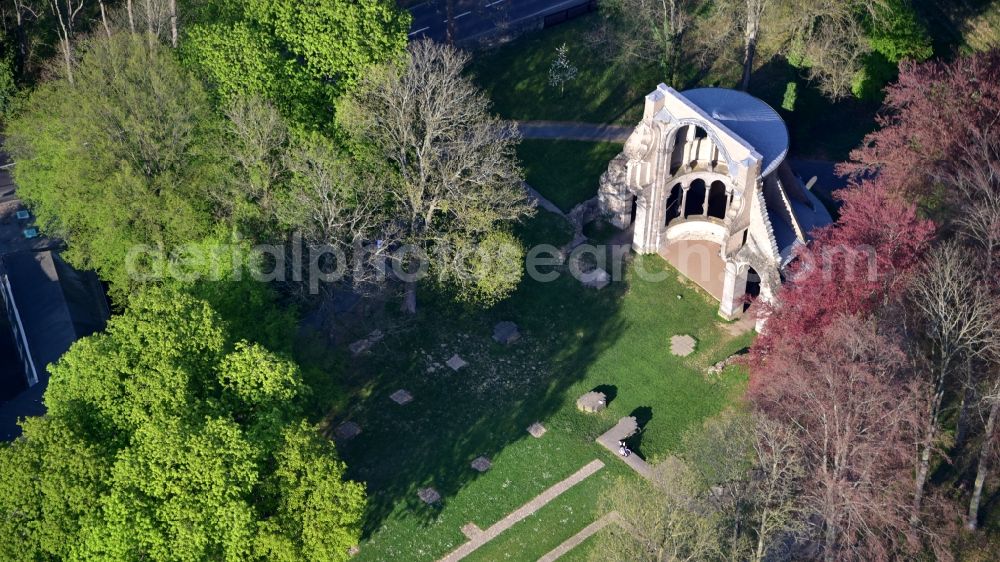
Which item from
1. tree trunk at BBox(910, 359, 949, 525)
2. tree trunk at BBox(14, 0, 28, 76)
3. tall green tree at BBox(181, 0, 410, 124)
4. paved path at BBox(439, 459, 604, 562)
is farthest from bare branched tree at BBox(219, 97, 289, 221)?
tree trunk at BBox(910, 359, 949, 525)

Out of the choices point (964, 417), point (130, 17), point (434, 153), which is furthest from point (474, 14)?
point (964, 417)

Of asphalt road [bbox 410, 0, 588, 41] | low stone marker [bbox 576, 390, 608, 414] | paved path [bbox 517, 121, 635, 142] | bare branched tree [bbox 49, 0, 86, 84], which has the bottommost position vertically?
low stone marker [bbox 576, 390, 608, 414]

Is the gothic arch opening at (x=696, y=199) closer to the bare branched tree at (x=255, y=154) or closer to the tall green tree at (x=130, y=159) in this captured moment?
the bare branched tree at (x=255, y=154)

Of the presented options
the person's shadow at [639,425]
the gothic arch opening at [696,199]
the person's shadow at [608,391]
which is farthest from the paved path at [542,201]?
the person's shadow at [639,425]

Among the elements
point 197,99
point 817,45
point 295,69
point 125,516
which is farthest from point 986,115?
point 125,516

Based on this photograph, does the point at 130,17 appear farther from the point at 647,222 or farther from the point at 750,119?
the point at 750,119

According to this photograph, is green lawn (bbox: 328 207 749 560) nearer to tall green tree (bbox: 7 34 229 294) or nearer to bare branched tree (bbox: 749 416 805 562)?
bare branched tree (bbox: 749 416 805 562)
